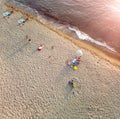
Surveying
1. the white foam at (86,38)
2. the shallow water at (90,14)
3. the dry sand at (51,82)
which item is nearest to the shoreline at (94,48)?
the white foam at (86,38)

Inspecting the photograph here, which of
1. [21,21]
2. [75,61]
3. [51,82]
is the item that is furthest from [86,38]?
[21,21]

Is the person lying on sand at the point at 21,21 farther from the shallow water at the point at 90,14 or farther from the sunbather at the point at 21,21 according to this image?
the shallow water at the point at 90,14

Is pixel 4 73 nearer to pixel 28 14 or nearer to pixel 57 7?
pixel 28 14

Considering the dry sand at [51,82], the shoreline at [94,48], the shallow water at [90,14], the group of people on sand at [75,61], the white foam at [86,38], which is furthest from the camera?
the shallow water at [90,14]

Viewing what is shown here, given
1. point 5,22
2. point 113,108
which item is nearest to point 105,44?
point 113,108

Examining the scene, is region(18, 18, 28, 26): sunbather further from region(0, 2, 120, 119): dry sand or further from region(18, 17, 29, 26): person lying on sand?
region(0, 2, 120, 119): dry sand
